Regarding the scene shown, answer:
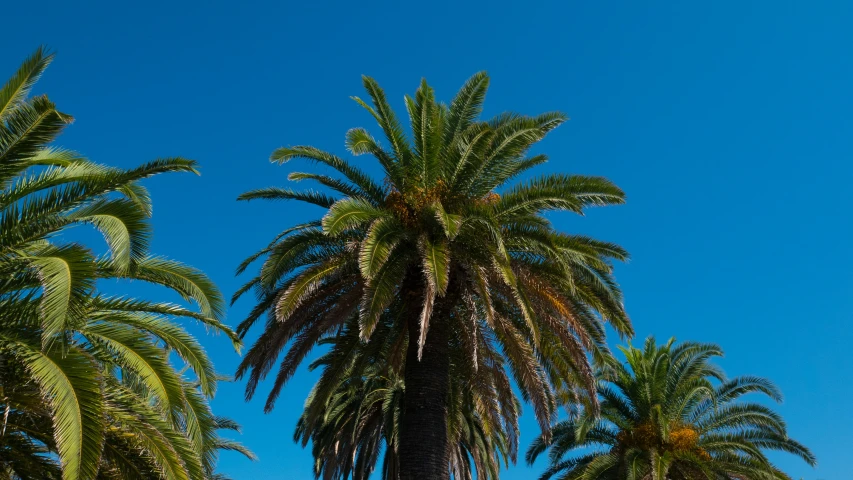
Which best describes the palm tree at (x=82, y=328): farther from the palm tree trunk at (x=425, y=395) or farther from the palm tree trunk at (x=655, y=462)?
the palm tree trunk at (x=655, y=462)

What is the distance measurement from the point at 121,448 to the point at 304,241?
570 centimetres

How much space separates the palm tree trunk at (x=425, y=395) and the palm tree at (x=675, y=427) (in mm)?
9067

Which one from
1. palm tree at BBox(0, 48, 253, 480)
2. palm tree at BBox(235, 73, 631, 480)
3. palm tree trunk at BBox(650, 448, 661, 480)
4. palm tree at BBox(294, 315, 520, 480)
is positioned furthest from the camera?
palm tree at BBox(294, 315, 520, 480)

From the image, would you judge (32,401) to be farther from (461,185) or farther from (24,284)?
(461,185)

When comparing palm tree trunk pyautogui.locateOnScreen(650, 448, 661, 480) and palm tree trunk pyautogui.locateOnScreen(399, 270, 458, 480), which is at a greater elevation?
palm tree trunk pyautogui.locateOnScreen(650, 448, 661, 480)

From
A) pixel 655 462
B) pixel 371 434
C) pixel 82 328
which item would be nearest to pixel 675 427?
pixel 655 462

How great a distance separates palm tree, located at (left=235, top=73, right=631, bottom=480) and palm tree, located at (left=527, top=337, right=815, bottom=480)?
8030 mm

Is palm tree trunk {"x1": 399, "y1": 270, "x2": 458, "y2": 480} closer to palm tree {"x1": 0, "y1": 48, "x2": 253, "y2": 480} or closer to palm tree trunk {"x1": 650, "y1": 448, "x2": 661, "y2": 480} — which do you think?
palm tree {"x1": 0, "y1": 48, "x2": 253, "y2": 480}

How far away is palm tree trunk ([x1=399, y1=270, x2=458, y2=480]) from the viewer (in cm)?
1584

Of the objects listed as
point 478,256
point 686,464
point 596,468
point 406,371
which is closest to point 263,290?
point 406,371

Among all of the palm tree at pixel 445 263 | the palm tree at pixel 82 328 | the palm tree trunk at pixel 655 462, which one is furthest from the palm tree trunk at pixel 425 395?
the palm tree trunk at pixel 655 462

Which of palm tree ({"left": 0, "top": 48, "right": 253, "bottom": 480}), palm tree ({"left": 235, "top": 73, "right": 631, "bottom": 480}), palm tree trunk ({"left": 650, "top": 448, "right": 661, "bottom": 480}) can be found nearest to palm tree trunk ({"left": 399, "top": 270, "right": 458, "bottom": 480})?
palm tree ({"left": 235, "top": 73, "right": 631, "bottom": 480})

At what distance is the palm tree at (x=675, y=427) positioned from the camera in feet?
81.7

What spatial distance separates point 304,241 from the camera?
1689cm
